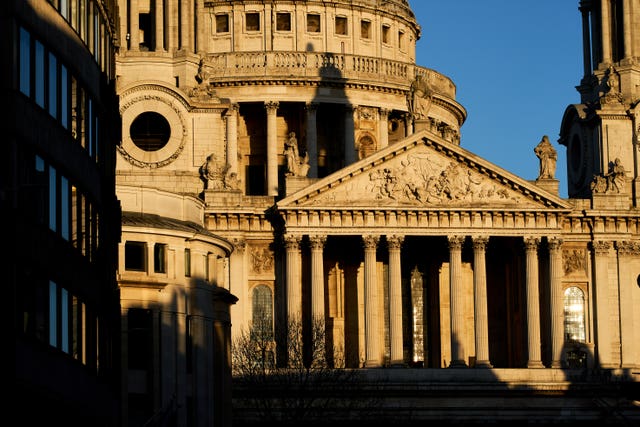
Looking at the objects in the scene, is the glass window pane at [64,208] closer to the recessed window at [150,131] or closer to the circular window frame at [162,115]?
the circular window frame at [162,115]

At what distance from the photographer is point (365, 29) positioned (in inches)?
5123

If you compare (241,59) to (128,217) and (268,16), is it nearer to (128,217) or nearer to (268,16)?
(268,16)

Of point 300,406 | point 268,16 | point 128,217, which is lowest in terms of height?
point 300,406

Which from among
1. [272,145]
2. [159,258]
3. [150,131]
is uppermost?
[272,145]

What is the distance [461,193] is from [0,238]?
68.5 metres

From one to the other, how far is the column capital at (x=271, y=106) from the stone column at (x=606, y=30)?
22348mm

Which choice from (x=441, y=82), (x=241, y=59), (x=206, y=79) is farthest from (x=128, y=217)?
(x=441, y=82)

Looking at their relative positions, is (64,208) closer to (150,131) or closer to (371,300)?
(371,300)

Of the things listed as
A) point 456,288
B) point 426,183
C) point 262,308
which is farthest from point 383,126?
point 262,308

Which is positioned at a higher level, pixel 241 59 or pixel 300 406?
pixel 241 59

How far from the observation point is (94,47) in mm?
48812

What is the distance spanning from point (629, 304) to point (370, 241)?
16.0 meters

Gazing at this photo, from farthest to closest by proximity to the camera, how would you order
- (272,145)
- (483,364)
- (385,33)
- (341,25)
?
(385,33)
(341,25)
(272,145)
(483,364)

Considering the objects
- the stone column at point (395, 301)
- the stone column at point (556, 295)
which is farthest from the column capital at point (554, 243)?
the stone column at point (395, 301)
